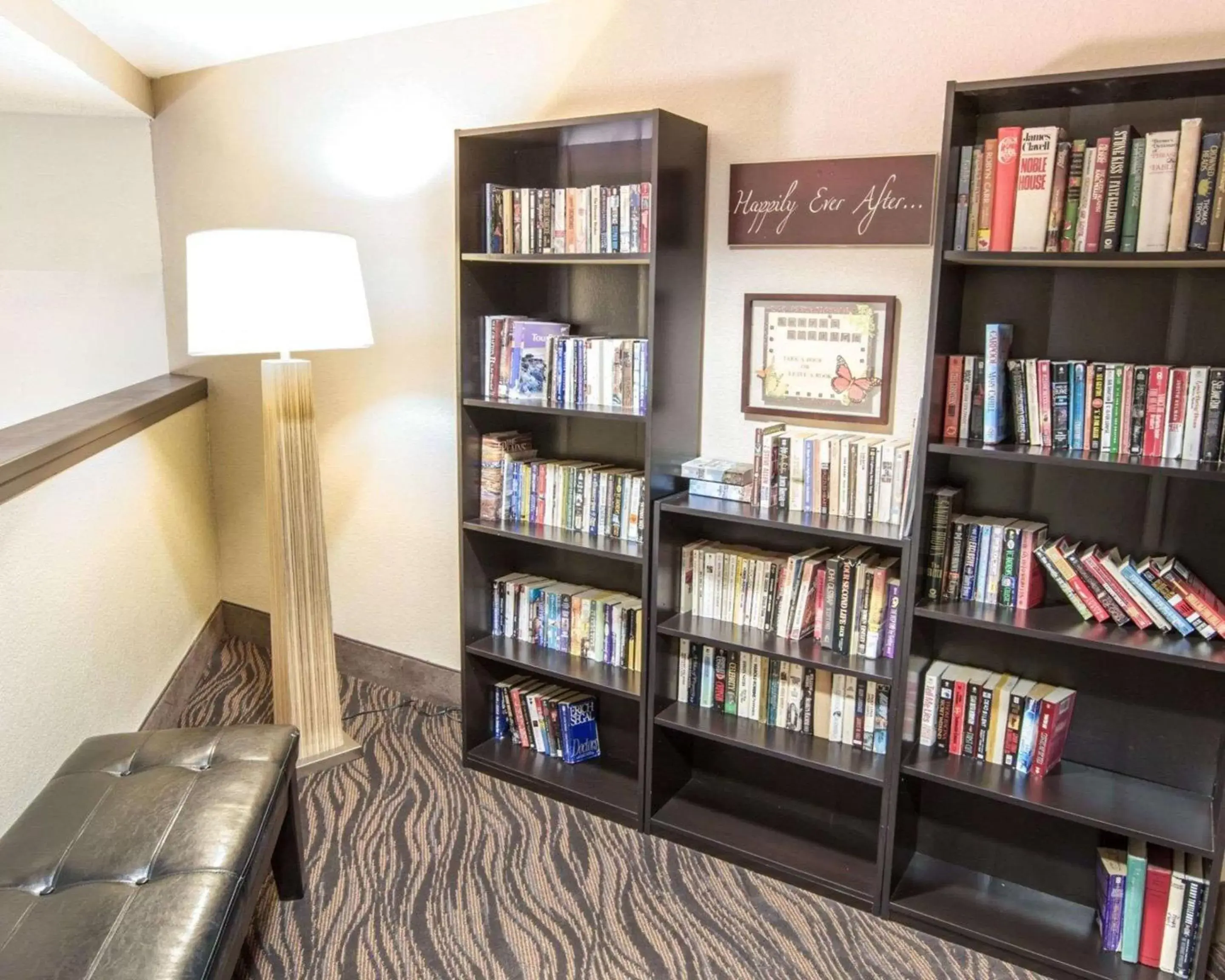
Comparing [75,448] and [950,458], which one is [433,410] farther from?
[950,458]

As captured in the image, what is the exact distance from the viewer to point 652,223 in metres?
2.32

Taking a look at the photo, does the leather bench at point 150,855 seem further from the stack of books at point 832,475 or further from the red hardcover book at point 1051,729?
the red hardcover book at point 1051,729

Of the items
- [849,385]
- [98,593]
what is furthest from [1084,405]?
[98,593]

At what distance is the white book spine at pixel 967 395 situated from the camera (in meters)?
2.09

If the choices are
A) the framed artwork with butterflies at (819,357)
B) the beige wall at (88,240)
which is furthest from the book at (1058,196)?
the beige wall at (88,240)

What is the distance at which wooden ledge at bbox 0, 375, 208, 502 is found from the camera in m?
2.12

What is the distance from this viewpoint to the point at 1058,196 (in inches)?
76.2

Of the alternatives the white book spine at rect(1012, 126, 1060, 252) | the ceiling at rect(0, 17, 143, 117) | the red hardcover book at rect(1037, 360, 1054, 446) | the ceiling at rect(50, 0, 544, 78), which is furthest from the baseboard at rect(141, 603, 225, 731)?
the white book spine at rect(1012, 126, 1060, 252)

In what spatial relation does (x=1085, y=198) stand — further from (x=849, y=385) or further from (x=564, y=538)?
(x=564, y=538)

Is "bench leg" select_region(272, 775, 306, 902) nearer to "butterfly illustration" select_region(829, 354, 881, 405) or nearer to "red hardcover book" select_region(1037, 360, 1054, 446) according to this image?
"butterfly illustration" select_region(829, 354, 881, 405)

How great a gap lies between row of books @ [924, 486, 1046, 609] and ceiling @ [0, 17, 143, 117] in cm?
261

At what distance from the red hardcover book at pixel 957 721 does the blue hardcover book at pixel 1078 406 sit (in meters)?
0.61

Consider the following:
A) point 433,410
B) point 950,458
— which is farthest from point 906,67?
point 433,410

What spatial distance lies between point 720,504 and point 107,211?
290 cm
